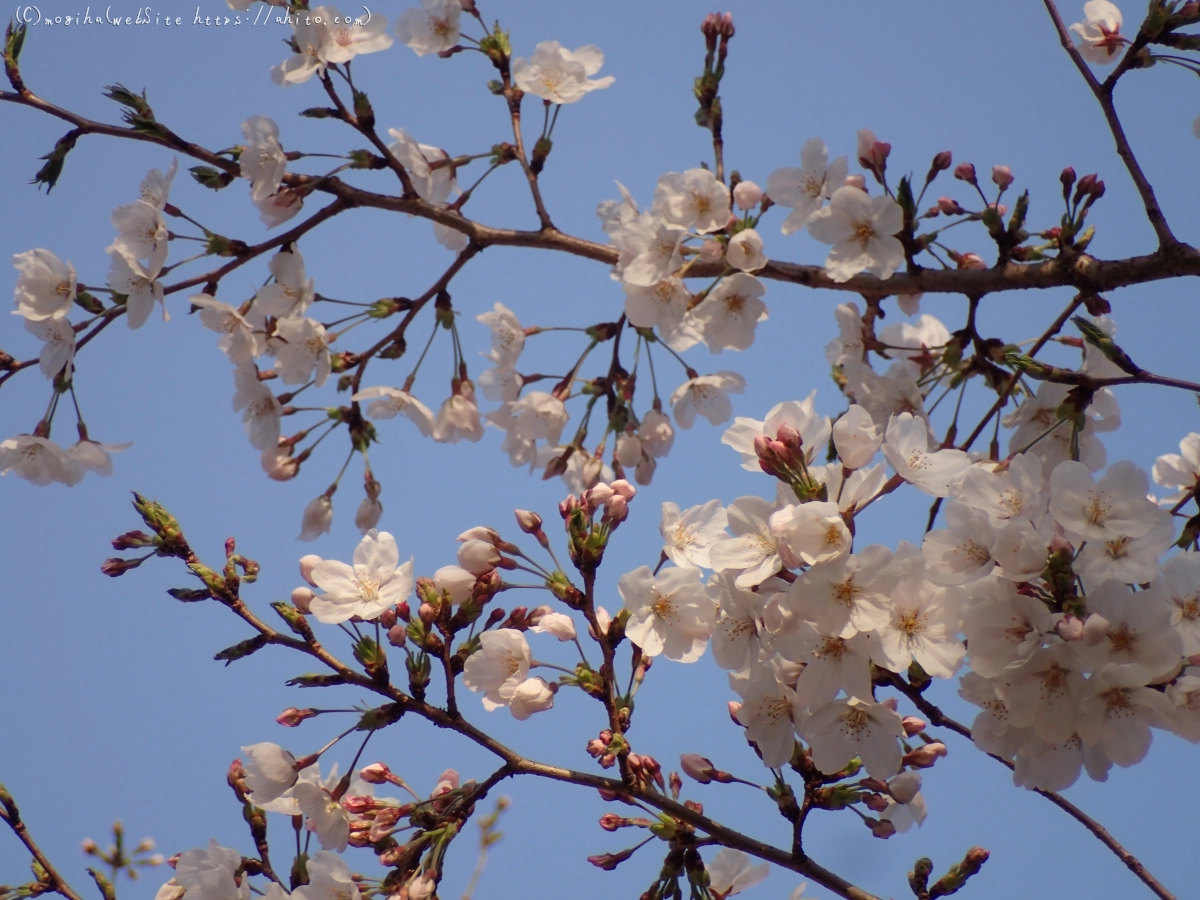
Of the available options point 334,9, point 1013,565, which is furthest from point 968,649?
point 334,9

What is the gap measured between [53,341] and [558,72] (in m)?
1.65

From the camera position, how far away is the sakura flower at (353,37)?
260 centimetres

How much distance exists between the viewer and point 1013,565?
150cm

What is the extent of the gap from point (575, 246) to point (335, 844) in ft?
5.25

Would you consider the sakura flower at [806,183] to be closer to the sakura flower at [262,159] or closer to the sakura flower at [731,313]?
the sakura flower at [731,313]

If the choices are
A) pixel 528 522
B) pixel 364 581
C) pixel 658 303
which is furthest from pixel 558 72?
pixel 364 581

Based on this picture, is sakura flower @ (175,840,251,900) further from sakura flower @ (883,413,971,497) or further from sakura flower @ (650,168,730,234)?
sakura flower @ (650,168,730,234)

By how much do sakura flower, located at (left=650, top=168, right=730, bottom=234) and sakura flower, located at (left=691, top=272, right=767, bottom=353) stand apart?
7.0 inches

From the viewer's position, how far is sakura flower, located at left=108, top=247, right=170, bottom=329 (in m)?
2.48

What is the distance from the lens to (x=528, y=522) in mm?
2117

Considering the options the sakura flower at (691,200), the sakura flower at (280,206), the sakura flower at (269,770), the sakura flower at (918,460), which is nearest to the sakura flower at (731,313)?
the sakura flower at (691,200)

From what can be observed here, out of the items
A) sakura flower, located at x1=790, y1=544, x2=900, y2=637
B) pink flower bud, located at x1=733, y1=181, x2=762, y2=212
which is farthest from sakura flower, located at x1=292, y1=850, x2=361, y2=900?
pink flower bud, located at x1=733, y1=181, x2=762, y2=212

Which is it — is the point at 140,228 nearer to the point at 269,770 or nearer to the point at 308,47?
the point at 308,47

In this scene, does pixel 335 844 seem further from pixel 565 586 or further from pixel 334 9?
pixel 334 9
